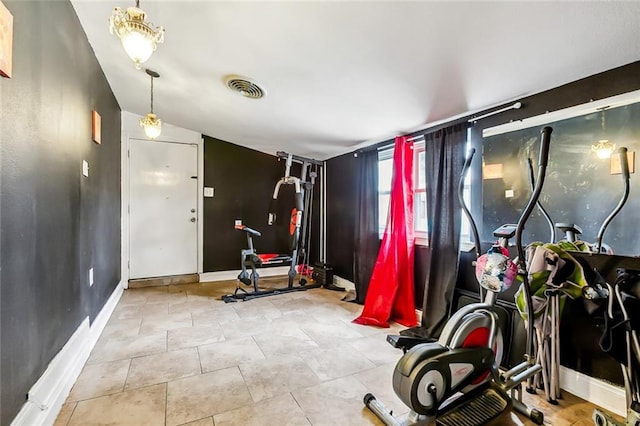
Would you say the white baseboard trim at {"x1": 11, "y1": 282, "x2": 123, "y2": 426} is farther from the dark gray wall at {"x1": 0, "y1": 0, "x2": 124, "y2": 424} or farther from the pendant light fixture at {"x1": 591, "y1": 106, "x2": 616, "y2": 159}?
the pendant light fixture at {"x1": 591, "y1": 106, "x2": 616, "y2": 159}

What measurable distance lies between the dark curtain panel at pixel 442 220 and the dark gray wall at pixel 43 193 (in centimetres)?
277

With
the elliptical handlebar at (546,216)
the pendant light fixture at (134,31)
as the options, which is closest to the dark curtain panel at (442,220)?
the elliptical handlebar at (546,216)

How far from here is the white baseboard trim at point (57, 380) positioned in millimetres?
1361

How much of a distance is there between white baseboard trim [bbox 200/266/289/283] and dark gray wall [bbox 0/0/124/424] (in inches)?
85.7

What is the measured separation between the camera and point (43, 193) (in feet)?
5.09

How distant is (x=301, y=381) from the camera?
199 cm

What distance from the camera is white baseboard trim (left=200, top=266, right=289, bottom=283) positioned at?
4.75 metres

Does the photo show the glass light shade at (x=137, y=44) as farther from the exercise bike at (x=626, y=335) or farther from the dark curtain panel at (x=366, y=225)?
the dark curtain panel at (x=366, y=225)

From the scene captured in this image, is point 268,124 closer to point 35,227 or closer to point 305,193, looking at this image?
point 305,193

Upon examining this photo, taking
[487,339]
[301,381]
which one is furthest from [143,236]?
[487,339]

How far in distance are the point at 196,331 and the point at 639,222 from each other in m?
3.35

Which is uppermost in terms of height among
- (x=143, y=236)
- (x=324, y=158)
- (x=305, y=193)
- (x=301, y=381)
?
(x=324, y=158)

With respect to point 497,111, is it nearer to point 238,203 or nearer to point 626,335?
point 626,335

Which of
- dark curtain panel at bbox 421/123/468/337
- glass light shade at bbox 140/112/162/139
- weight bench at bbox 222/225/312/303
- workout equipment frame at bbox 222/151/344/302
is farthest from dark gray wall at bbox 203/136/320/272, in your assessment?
dark curtain panel at bbox 421/123/468/337
